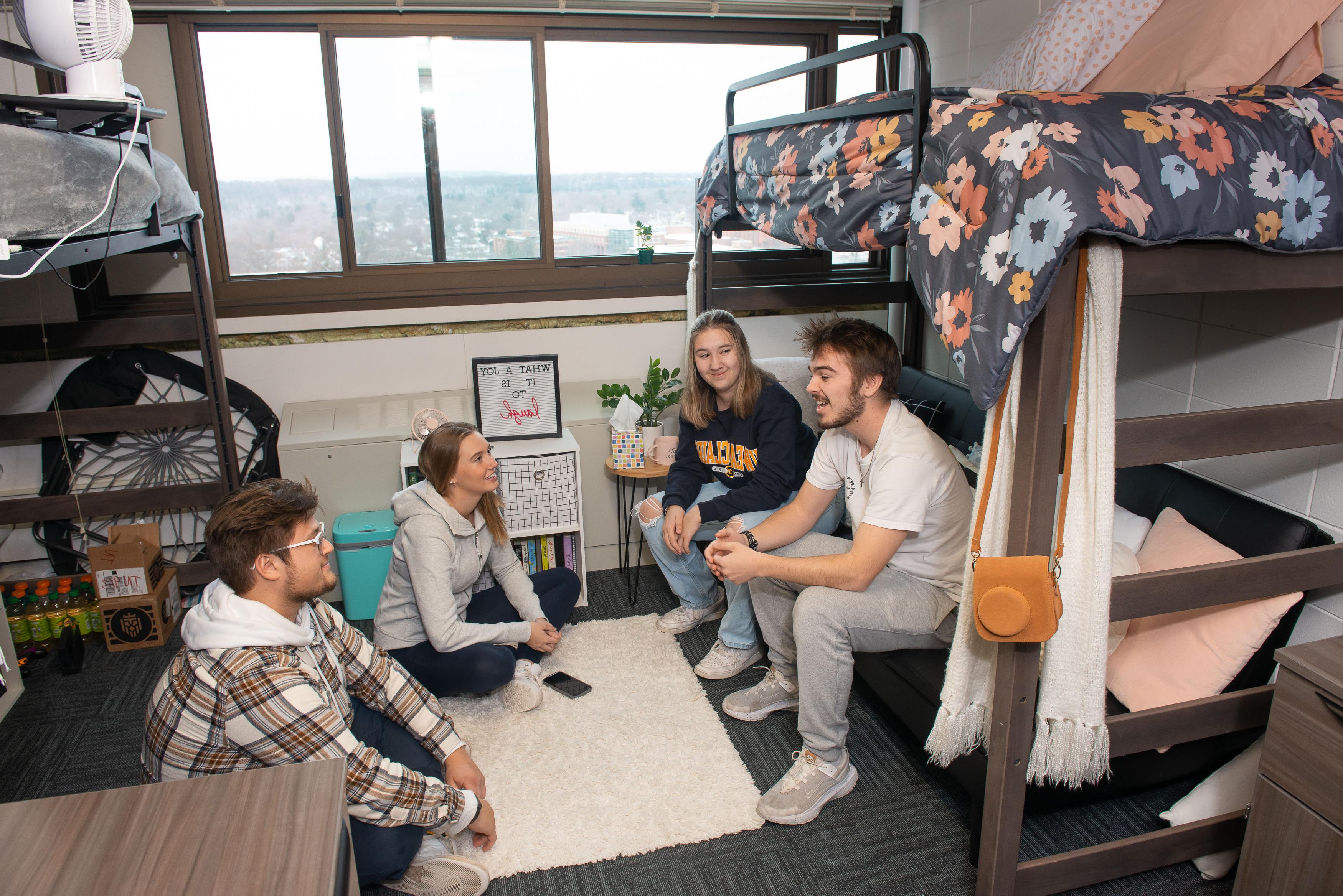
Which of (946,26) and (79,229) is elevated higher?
(946,26)

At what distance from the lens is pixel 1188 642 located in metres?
1.85

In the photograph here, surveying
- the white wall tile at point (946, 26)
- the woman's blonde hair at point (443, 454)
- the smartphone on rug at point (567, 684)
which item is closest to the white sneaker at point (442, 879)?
the smartphone on rug at point (567, 684)

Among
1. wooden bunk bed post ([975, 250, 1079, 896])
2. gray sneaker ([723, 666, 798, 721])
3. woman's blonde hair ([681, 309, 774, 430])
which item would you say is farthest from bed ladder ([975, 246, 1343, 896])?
woman's blonde hair ([681, 309, 774, 430])

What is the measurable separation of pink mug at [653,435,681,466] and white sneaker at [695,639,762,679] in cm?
69

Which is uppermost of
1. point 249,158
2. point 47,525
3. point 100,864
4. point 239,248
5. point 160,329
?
point 249,158

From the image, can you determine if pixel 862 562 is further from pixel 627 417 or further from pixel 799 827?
pixel 627 417

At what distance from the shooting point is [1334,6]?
1.72 meters

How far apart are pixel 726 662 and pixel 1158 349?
1.46 m

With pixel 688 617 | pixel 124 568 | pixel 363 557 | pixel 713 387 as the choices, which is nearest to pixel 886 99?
pixel 713 387

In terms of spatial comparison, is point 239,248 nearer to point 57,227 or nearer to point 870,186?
point 57,227

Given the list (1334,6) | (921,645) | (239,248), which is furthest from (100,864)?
(239,248)

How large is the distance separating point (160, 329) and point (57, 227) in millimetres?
1472

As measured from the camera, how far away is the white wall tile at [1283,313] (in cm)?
187

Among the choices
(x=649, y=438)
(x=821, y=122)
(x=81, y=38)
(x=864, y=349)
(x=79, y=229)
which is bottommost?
(x=649, y=438)
